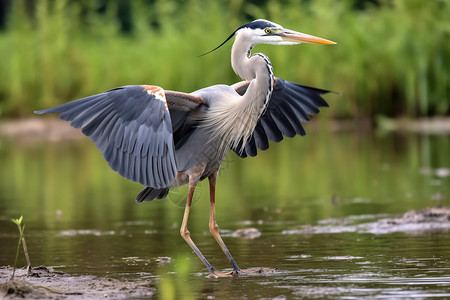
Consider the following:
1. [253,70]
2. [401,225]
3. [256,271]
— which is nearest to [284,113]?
[253,70]

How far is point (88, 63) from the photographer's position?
22.3m

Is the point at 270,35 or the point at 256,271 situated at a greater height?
the point at 270,35

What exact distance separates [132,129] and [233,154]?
1027 centimetres

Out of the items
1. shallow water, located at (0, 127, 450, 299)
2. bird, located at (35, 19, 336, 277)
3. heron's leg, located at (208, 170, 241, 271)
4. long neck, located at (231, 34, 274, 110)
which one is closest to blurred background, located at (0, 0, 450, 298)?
shallow water, located at (0, 127, 450, 299)

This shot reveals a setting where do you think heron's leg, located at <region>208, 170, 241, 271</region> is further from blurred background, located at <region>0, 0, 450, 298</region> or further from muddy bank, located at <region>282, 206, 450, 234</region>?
muddy bank, located at <region>282, 206, 450, 234</region>

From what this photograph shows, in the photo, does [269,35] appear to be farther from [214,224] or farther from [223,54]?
[223,54]

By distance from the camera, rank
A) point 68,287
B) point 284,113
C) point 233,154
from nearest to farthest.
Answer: point 68,287
point 284,113
point 233,154

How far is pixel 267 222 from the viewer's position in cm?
884

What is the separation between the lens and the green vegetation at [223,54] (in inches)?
741

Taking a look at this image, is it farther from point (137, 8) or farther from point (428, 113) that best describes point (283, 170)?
point (137, 8)

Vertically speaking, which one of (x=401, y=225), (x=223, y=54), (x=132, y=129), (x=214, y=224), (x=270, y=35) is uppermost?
(x=223, y=54)

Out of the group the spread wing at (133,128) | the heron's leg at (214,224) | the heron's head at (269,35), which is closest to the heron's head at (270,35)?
the heron's head at (269,35)

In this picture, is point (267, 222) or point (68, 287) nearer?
point (68, 287)

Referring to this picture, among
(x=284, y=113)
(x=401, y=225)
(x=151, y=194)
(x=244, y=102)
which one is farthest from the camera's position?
(x=401, y=225)
